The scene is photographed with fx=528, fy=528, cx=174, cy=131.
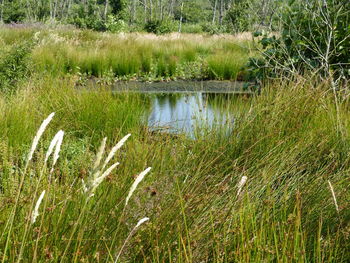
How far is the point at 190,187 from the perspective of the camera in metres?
2.60

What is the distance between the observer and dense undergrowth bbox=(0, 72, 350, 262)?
6.09 feet

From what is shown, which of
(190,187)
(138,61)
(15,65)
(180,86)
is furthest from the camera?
(138,61)

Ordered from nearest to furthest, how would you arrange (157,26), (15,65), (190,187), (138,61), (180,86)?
(190,187), (15,65), (180,86), (138,61), (157,26)

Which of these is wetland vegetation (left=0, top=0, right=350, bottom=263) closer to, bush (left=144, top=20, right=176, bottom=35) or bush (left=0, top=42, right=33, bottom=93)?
bush (left=0, top=42, right=33, bottom=93)

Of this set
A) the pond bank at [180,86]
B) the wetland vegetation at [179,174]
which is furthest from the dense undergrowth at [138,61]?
the wetland vegetation at [179,174]

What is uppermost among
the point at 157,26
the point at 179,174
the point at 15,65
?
the point at 157,26

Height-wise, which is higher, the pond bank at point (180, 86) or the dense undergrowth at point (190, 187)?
the dense undergrowth at point (190, 187)

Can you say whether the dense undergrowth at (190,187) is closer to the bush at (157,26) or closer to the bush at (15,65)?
the bush at (15,65)

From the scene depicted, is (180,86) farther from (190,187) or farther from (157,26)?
(157,26)

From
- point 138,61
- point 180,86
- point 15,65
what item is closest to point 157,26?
point 138,61

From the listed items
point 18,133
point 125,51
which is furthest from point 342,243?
point 125,51

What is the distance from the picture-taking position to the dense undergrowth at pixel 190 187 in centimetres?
186

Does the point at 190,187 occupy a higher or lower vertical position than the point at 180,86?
higher

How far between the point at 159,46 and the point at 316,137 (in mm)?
11172
